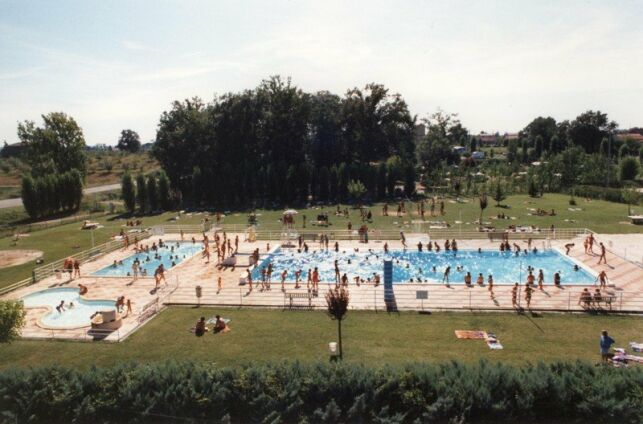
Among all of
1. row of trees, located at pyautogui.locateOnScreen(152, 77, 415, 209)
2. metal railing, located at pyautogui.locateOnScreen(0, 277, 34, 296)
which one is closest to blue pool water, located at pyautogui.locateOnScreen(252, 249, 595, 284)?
metal railing, located at pyautogui.locateOnScreen(0, 277, 34, 296)

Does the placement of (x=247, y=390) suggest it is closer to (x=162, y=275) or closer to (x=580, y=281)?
(x=162, y=275)

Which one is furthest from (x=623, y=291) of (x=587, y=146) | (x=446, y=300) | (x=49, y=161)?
(x=587, y=146)

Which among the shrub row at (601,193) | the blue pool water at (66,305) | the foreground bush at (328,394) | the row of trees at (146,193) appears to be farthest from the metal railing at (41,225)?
the shrub row at (601,193)

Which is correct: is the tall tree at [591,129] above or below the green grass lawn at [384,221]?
above

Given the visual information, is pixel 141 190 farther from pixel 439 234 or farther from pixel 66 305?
pixel 439 234

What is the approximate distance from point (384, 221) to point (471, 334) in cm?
2511

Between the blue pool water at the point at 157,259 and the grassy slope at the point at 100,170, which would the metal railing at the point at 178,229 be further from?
the grassy slope at the point at 100,170

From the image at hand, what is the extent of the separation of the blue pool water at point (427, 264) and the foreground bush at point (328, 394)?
14004 millimetres

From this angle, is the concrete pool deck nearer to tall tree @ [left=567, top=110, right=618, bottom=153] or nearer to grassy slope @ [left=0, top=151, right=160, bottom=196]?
grassy slope @ [left=0, top=151, right=160, bottom=196]

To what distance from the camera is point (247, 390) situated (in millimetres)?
12508

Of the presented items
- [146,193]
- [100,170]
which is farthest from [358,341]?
[100,170]

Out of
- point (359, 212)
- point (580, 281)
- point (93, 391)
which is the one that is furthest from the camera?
point (359, 212)

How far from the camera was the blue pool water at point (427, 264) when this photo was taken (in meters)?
27.6

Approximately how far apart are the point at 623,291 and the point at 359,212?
28208 mm
